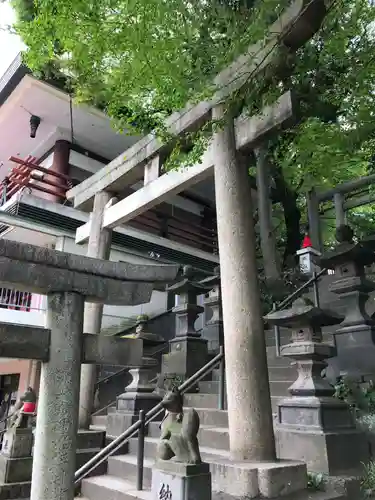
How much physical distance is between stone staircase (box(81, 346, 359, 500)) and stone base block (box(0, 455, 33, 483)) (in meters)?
0.91

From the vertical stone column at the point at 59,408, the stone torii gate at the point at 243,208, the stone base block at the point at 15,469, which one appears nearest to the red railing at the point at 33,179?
the stone torii gate at the point at 243,208

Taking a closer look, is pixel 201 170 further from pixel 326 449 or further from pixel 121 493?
pixel 121 493

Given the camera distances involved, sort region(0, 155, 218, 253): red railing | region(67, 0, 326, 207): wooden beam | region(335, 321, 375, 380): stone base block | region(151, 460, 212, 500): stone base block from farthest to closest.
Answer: region(0, 155, 218, 253): red railing → region(335, 321, 375, 380): stone base block → region(67, 0, 326, 207): wooden beam → region(151, 460, 212, 500): stone base block

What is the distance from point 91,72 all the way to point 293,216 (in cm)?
749

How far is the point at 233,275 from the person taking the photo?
16.3 ft

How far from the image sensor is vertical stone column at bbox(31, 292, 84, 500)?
3166 mm

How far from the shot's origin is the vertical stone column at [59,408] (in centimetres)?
317

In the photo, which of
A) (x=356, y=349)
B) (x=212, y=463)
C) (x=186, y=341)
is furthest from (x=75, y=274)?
(x=356, y=349)

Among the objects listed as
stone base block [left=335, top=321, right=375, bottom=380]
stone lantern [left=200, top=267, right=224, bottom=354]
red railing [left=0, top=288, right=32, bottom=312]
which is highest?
red railing [left=0, top=288, right=32, bottom=312]

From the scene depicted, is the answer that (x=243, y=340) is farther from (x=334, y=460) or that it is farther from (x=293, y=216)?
(x=293, y=216)

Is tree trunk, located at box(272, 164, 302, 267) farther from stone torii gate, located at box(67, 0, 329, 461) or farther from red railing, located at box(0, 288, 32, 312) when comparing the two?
red railing, located at box(0, 288, 32, 312)

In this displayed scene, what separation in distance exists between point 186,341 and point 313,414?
319 cm

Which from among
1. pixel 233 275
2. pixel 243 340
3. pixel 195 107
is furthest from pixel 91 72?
pixel 243 340

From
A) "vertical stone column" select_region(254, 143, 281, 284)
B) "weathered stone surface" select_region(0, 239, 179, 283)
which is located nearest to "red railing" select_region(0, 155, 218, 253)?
"vertical stone column" select_region(254, 143, 281, 284)
